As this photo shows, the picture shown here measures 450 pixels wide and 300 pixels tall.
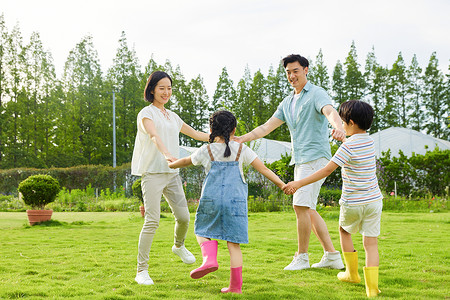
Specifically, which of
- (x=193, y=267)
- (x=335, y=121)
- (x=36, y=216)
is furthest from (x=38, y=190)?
(x=335, y=121)

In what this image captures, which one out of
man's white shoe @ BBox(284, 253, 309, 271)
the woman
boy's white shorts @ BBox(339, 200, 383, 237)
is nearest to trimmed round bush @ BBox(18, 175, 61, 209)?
the woman

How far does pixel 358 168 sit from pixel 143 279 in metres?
1.90

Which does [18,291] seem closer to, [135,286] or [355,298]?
[135,286]

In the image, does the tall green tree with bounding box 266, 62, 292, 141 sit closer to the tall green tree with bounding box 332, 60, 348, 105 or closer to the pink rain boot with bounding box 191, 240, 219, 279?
the tall green tree with bounding box 332, 60, 348, 105

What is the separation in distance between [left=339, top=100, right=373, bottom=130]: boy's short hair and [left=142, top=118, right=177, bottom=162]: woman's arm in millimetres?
1401

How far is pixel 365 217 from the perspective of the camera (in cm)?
338

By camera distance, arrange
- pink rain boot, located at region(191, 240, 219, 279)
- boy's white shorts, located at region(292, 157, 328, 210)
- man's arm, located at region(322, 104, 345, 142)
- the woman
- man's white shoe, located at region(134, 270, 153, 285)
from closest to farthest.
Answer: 1. pink rain boot, located at region(191, 240, 219, 279)
2. man's arm, located at region(322, 104, 345, 142)
3. man's white shoe, located at region(134, 270, 153, 285)
4. the woman
5. boy's white shorts, located at region(292, 157, 328, 210)

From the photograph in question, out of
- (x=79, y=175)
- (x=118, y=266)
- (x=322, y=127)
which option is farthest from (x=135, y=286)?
(x=79, y=175)

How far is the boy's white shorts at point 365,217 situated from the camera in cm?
332

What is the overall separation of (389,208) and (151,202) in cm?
1127

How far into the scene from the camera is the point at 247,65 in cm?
3850

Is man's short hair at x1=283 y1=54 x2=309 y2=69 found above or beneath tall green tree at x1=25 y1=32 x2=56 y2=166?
beneath

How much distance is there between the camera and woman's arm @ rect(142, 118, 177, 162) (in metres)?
3.71

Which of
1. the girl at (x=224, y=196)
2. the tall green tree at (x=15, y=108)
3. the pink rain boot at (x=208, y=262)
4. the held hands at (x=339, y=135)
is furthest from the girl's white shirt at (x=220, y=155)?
the tall green tree at (x=15, y=108)
